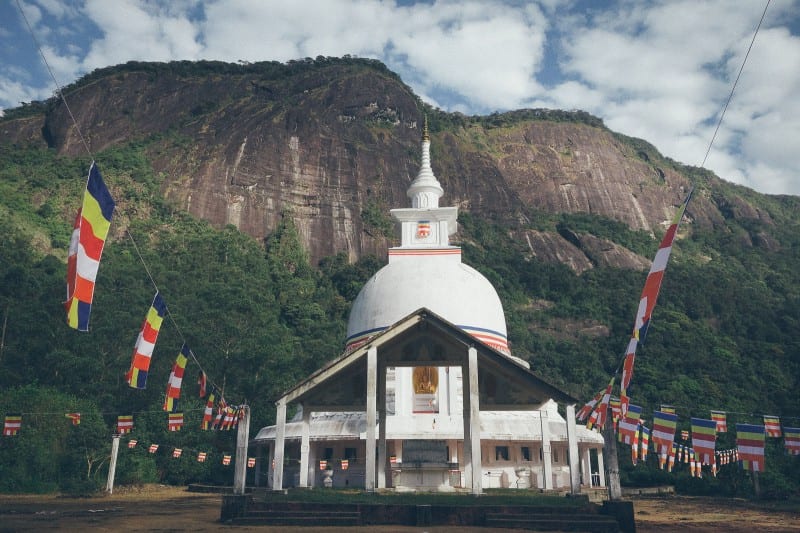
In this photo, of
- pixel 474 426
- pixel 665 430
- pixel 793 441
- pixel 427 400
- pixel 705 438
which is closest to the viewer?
pixel 474 426

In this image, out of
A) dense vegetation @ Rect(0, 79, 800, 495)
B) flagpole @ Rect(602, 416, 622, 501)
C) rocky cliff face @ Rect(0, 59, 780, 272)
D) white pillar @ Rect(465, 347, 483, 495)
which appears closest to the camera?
flagpole @ Rect(602, 416, 622, 501)

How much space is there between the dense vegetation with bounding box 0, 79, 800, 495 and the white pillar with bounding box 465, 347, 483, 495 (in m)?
9.49

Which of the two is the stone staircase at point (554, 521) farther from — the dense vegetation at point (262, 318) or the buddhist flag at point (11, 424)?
the buddhist flag at point (11, 424)

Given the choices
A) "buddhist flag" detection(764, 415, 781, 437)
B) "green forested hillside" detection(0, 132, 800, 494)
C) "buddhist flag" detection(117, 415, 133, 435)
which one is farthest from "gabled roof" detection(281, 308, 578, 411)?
"buddhist flag" detection(117, 415, 133, 435)

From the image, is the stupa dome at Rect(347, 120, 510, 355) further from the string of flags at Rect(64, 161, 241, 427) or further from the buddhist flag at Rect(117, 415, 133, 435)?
the string of flags at Rect(64, 161, 241, 427)

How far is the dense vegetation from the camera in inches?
1373

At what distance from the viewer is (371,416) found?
55.1 ft

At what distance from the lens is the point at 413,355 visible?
744 inches

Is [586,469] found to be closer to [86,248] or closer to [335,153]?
[86,248]

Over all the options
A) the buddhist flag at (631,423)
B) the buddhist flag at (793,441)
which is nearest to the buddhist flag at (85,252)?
the buddhist flag at (631,423)

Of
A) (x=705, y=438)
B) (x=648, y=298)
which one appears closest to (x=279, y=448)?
(x=648, y=298)

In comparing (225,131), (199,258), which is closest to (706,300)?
(199,258)

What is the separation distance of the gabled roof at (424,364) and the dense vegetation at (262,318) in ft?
19.9

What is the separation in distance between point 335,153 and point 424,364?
281 ft
